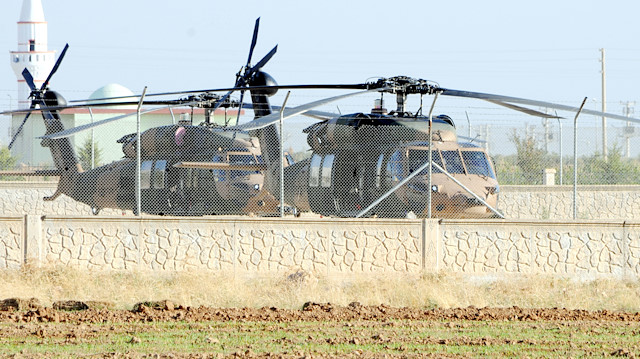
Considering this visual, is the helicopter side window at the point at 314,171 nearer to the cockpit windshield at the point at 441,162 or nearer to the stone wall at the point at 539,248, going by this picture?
the cockpit windshield at the point at 441,162

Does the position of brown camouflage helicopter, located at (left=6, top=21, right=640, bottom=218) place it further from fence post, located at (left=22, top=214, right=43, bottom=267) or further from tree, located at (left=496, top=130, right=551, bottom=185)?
tree, located at (left=496, top=130, right=551, bottom=185)

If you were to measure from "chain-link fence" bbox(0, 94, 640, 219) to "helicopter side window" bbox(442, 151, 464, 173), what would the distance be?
0.08 feet

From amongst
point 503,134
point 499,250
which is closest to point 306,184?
point 503,134

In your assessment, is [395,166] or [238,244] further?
[395,166]

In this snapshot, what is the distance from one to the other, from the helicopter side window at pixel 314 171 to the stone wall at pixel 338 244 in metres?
3.85

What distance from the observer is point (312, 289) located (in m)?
13.8

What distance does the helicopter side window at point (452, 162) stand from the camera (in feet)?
56.2

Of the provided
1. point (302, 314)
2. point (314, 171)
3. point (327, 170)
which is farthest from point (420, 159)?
point (302, 314)

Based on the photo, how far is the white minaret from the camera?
102m

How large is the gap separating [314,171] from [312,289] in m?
5.46

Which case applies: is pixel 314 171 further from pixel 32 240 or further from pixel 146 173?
pixel 32 240

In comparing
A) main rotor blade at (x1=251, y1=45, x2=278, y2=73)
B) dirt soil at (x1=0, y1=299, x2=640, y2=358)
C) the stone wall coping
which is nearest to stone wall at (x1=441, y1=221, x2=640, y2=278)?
dirt soil at (x1=0, y1=299, x2=640, y2=358)

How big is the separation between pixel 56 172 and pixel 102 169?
145 cm

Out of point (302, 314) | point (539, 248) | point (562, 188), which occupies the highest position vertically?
point (562, 188)
